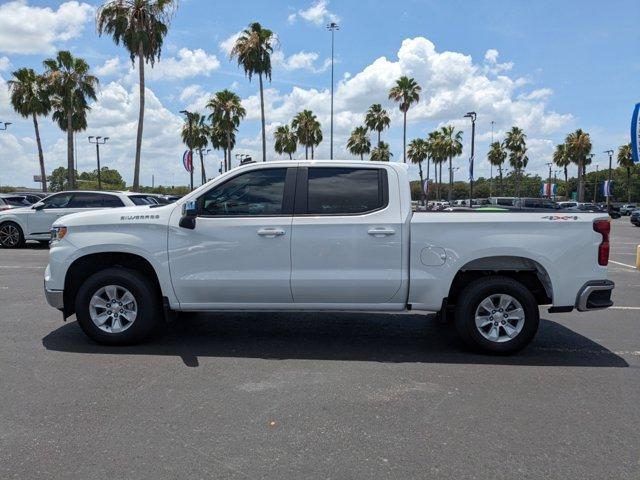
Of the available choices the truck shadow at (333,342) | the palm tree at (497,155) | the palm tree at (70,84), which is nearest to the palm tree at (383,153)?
the palm tree at (497,155)

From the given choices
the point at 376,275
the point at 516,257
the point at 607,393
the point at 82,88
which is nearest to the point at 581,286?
the point at 516,257

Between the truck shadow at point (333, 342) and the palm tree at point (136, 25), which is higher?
the palm tree at point (136, 25)

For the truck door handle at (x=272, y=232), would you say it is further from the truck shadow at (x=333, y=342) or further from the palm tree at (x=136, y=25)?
the palm tree at (x=136, y=25)

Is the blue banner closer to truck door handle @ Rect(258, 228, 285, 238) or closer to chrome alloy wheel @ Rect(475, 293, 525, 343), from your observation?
chrome alloy wheel @ Rect(475, 293, 525, 343)

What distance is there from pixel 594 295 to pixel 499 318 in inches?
38.0

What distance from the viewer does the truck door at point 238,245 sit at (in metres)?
5.50

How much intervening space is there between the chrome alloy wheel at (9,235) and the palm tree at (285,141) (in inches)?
2081

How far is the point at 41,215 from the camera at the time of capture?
15594 millimetres

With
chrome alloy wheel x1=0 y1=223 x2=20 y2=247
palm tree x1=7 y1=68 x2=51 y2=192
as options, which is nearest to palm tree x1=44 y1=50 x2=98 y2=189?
palm tree x1=7 y1=68 x2=51 y2=192

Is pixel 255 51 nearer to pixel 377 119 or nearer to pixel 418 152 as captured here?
pixel 377 119

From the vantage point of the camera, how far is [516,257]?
5.48 metres

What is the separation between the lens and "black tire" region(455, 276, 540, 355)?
215 inches

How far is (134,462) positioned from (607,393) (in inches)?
148

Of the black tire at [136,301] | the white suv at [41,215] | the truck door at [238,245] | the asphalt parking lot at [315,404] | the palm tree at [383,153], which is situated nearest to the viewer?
the asphalt parking lot at [315,404]
